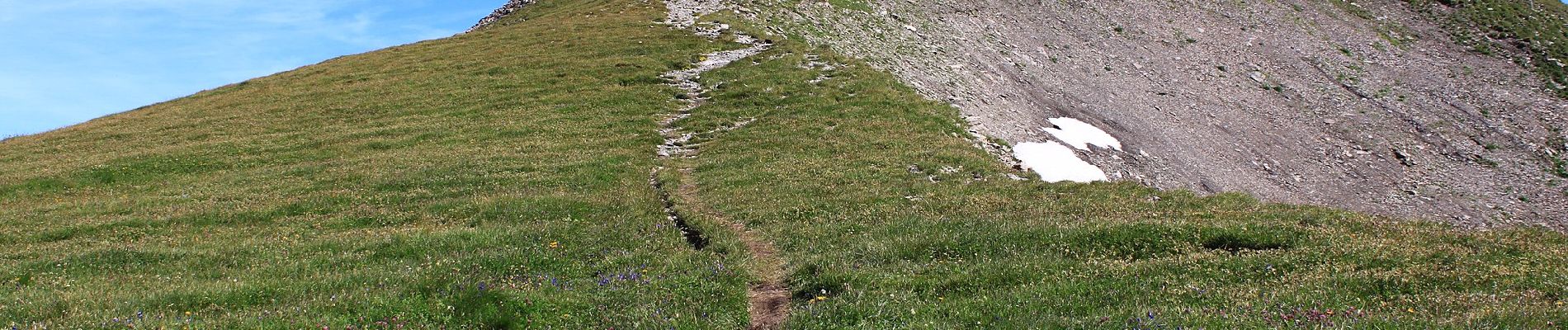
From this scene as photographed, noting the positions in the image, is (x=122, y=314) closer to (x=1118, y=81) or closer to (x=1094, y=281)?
(x=1094, y=281)

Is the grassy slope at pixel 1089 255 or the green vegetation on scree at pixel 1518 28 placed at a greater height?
the grassy slope at pixel 1089 255

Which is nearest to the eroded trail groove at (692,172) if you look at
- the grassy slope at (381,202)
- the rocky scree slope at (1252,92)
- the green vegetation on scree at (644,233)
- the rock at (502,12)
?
the green vegetation on scree at (644,233)

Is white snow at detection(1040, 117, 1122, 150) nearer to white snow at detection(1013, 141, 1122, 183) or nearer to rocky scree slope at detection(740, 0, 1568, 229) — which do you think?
rocky scree slope at detection(740, 0, 1568, 229)

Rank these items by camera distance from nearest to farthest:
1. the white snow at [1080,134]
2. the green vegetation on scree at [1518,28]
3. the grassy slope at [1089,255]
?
the grassy slope at [1089,255] → the white snow at [1080,134] → the green vegetation on scree at [1518,28]

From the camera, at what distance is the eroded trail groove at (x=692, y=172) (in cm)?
1312

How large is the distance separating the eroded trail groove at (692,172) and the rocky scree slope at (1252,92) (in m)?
3.99

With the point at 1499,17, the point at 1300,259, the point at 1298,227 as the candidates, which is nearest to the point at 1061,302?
the point at 1300,259

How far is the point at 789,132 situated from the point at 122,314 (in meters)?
20.6

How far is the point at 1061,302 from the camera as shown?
36.2 ft

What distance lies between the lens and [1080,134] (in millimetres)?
33281

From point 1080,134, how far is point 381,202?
24160mm

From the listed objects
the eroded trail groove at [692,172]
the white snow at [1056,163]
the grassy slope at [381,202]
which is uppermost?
the grassy slope at [381,202]

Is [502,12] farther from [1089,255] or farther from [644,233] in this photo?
[1089,255]

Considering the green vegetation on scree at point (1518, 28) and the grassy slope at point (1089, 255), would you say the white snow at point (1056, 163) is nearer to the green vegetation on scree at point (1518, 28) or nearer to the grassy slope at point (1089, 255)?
the grassy slope at point (1089, 255)
